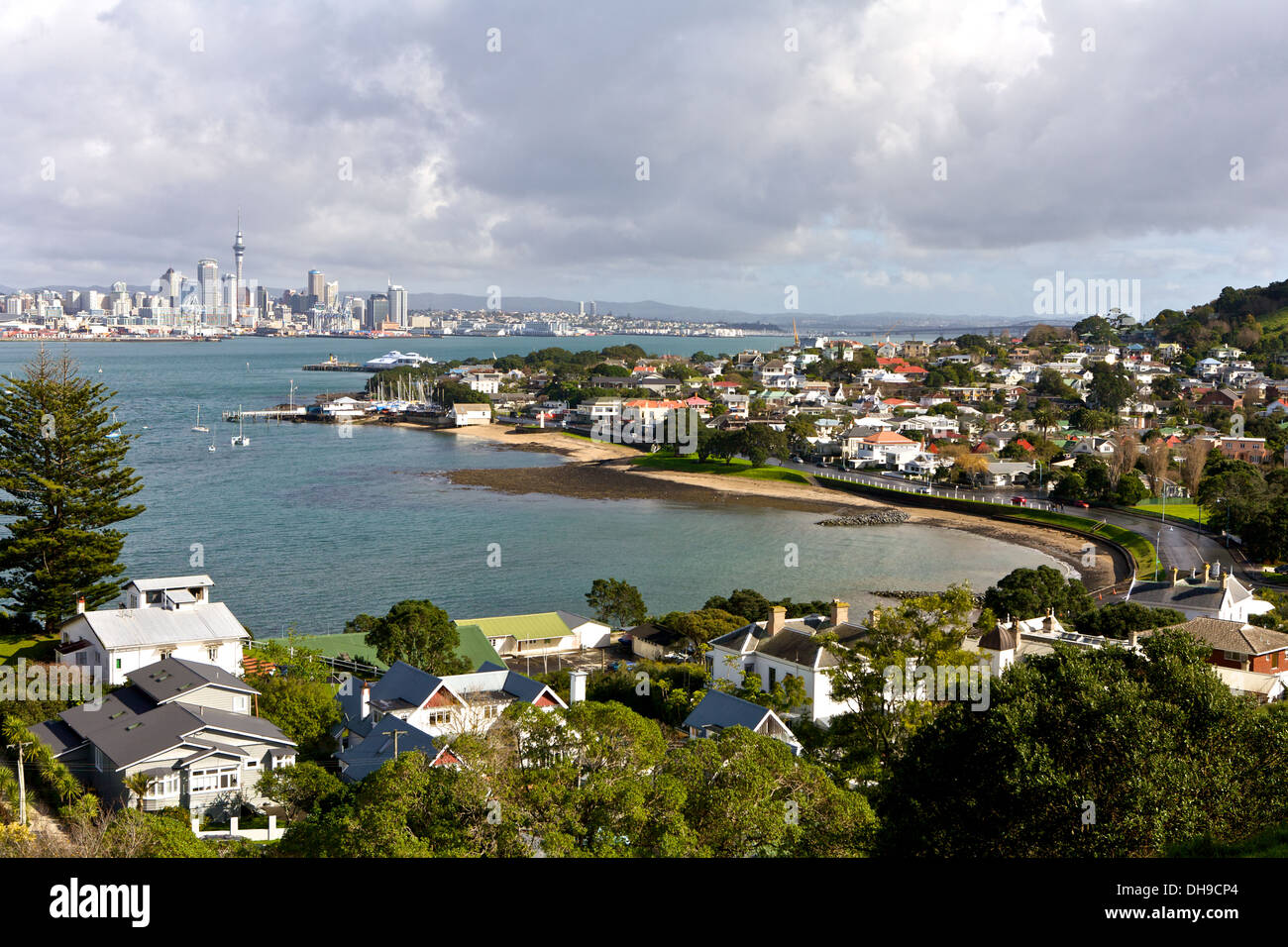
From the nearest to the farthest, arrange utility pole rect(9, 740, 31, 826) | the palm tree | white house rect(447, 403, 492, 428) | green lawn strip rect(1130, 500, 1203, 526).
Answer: utility pole rect(9, 740, 31, 826) → the palm tree → green lawn strip rect(1130, 500, 1203, 526) → white house rect(447, 403, 492, 428)

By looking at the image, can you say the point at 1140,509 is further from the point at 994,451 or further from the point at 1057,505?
the point at 994,451

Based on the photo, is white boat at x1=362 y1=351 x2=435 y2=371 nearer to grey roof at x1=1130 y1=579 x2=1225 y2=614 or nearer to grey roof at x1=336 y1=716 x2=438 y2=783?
grey roof at x1=1130 y1=579 x2=1225 y2=614

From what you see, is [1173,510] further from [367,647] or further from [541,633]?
[367,647]

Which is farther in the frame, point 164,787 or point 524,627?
point 524,627

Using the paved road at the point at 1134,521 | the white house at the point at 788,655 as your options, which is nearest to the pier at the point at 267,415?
the paved road at the point at 1134,521

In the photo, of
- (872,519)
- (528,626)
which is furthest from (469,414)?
(528,626)

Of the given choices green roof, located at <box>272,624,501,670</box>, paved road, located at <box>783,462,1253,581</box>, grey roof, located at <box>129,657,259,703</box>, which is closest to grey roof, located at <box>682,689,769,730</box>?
green roof, located at <box>272,624,501,670</box>
